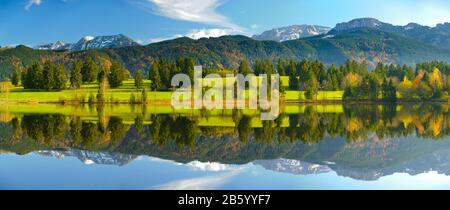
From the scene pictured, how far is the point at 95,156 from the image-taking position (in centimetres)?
2691

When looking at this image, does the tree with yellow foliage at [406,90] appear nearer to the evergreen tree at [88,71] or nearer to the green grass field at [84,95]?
the green grass field at [84,95]

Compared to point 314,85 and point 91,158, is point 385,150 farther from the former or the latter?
point 314,85

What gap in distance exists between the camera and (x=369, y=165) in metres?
25.0

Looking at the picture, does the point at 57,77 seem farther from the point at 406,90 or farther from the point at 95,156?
the point at 95,156

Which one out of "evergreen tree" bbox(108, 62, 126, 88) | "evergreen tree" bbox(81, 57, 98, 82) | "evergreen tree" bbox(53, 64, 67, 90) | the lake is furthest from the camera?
"evergreen tree" bbox(81, 57, 98, 82)

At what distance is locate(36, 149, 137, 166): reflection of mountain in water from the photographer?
24.8 metres

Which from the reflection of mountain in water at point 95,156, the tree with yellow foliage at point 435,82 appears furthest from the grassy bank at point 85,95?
the reflection of mountain in water at point 95,156

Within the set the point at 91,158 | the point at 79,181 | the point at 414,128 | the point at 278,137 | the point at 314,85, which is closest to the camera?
the point at 79,181

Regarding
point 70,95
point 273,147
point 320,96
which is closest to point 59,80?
point 70,95

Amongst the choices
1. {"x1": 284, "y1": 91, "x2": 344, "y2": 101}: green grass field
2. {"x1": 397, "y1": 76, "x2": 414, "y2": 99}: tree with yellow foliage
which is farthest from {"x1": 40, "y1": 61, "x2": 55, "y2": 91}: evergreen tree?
{"x1": 397, "y1": 76, "x2": 414, "y2": 99}: tree with yellow foliage

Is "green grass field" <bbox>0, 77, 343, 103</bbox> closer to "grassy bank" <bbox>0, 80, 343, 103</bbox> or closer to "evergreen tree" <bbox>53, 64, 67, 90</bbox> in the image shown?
"grassy bank" <bbox>0, 80, 343, 103</bbox>

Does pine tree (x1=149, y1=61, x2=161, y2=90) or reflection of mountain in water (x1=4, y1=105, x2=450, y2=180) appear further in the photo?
pine tree (x1=149, y1=61, x2=161, y2=90)

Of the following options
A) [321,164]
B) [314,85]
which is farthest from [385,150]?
[314,85]
